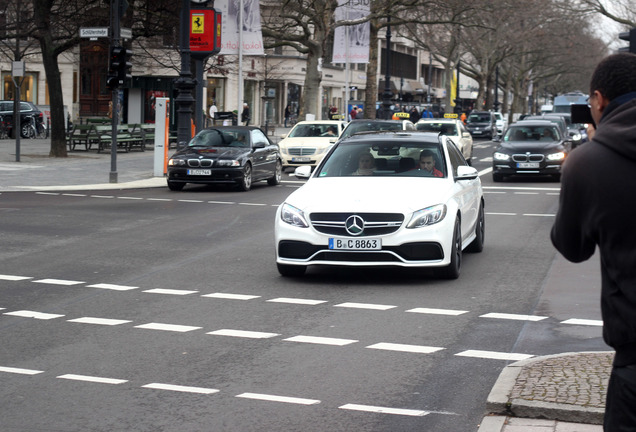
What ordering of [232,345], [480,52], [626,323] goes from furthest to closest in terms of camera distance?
1. [480,52]
2. [232,345]
3. [626,323]

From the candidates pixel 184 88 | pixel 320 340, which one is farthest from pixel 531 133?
pixel 320 340

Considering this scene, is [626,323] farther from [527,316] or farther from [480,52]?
[480,52]

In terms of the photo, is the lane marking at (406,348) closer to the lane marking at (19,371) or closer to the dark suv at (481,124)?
the lane marking at (19,371)

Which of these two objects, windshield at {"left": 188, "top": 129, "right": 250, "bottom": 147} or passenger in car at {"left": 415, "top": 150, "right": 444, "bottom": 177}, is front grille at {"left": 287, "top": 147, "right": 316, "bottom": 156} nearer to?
windshield at {"left": 188, "top": 129, "right": 250, "bottom": 147}

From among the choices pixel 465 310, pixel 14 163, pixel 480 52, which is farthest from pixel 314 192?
pixel 480 52

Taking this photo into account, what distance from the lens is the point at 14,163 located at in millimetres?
31406

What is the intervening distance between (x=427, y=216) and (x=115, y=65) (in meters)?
15.8

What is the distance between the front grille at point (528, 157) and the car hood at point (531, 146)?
0.58 ft

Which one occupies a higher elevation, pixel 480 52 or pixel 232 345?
pixel 480 52

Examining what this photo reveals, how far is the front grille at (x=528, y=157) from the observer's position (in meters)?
28.2

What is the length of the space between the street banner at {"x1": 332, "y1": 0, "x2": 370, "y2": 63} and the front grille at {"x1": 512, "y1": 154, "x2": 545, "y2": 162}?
16.7 meters

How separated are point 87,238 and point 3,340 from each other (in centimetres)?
701

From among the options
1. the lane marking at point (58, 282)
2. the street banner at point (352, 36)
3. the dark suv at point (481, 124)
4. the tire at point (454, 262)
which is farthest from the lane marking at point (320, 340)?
the dark suv at point (481, 124)

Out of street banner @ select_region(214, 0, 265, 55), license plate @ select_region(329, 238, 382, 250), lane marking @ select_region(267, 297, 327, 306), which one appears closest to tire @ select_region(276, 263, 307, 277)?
license plate @ select_region(329, 238, 382, 250)
